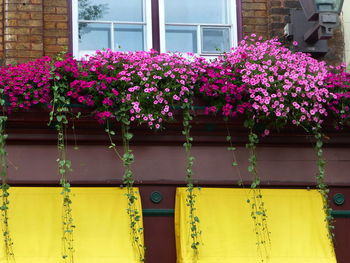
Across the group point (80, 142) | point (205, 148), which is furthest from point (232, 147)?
point (80, 142)

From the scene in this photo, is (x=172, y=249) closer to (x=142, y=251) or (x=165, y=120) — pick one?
(x=142, y=251)

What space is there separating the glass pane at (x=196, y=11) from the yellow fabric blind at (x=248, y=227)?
6.52 ft

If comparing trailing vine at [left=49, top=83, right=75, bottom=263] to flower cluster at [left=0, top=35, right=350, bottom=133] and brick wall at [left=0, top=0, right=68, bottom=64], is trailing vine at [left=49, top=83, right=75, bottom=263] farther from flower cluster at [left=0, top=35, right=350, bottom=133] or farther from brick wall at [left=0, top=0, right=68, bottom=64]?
brick wall at [left=0, top=0, right=68, bottom=64]

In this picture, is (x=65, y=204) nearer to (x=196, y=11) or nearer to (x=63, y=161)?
(x=63, y=161)

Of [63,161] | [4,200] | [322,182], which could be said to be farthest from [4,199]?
[322,182]

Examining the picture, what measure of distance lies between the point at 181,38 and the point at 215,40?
0.38m

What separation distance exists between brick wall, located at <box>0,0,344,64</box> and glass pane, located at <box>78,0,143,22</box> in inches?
9.1

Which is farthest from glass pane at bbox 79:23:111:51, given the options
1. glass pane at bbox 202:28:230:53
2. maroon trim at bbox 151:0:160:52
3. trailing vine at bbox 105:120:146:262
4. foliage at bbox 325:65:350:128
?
foliage at bbox 325:65:350:128

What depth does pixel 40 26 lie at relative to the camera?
797 centimetres

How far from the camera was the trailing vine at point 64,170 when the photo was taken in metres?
7.15

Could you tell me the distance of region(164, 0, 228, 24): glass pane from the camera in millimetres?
8477

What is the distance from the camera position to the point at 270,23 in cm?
843

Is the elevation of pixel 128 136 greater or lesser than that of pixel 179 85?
lesser

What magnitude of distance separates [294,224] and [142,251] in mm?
1577
